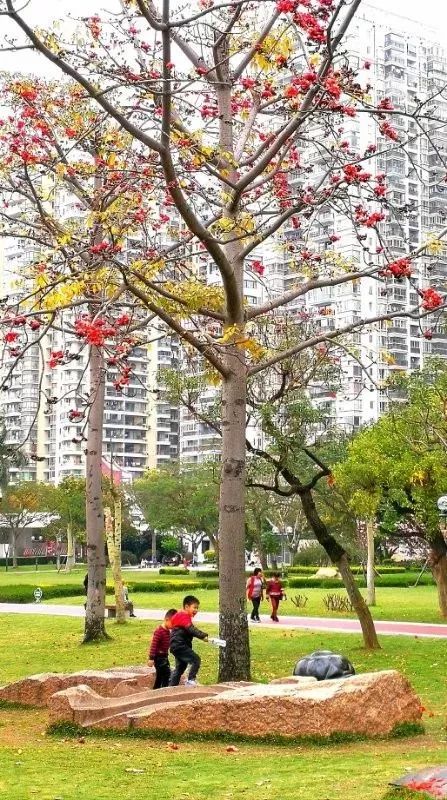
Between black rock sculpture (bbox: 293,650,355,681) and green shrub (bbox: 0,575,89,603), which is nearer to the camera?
black rock sculpture (bbox: 293,650,355,681)

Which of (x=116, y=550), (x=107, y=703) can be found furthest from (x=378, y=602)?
(x=107, y=703)

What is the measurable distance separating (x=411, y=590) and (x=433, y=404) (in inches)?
709

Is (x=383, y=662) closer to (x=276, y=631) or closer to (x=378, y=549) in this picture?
(x=276, y=631)

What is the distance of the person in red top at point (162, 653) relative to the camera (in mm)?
12148

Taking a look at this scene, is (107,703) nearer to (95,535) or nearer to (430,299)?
(430,299)

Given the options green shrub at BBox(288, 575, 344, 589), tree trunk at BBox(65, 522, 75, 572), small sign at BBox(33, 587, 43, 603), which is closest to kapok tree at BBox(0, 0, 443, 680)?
small sign at BBox(33, 587, 43, 603)

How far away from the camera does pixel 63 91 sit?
18.6 m

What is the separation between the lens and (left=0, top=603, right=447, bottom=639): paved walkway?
71.6 ft

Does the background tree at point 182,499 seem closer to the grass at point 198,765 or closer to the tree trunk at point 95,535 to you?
the tree trunk at point 95,535

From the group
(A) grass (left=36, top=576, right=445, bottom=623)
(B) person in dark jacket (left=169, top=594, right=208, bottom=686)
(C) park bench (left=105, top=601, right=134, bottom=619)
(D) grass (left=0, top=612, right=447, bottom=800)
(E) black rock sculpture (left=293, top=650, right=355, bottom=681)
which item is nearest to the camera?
(D) grass (left=0, top=612, right=447, bottom=800)

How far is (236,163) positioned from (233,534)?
13.3 ft

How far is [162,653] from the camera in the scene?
12.1 m

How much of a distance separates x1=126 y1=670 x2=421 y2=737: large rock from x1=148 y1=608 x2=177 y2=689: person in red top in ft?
6.08

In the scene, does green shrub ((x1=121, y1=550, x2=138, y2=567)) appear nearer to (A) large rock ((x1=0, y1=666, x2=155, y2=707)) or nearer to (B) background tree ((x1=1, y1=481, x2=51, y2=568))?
(B) background tree ((x1=1, y1=481, x2=51, y2=568))
